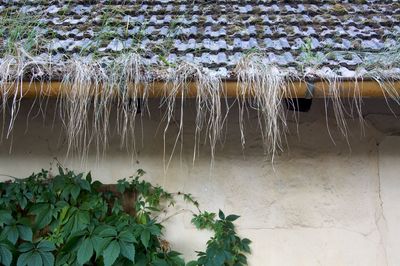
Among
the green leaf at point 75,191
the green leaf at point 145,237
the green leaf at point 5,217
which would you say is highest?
the green leaf at point 75,191

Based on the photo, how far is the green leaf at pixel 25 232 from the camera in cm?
225

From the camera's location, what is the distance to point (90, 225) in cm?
228

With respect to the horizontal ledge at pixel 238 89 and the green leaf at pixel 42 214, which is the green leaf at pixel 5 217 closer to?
the green leaf at pixel 42 214

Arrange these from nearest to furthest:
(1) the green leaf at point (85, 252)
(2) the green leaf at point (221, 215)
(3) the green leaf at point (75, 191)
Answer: (1) the green leaf at point (85, 252), (3) the green leaf at point (75, 191), (2) the green leaf at point (221, 215)

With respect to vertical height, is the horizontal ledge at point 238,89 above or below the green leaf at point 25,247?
above

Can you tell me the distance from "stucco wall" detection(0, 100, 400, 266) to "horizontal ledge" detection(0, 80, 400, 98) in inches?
20.1

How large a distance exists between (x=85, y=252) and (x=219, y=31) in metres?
1.53

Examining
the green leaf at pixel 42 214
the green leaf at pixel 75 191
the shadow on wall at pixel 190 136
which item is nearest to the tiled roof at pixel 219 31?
the shadow on wall at pixel 190 136

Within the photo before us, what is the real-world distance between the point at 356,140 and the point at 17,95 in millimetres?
2011

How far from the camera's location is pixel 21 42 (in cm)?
227

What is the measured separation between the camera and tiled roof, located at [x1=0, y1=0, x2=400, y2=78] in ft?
7.22

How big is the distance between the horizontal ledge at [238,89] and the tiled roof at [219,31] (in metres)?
0.07

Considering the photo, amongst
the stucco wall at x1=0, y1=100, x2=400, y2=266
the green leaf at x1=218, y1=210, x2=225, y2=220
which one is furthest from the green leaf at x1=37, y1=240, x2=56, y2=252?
the green leaf at x1=218, y1=210, x2=225, y2=220

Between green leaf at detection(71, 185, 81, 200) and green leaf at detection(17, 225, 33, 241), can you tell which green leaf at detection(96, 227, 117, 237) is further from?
green leaf at detection(17, 225, 33, 241)
